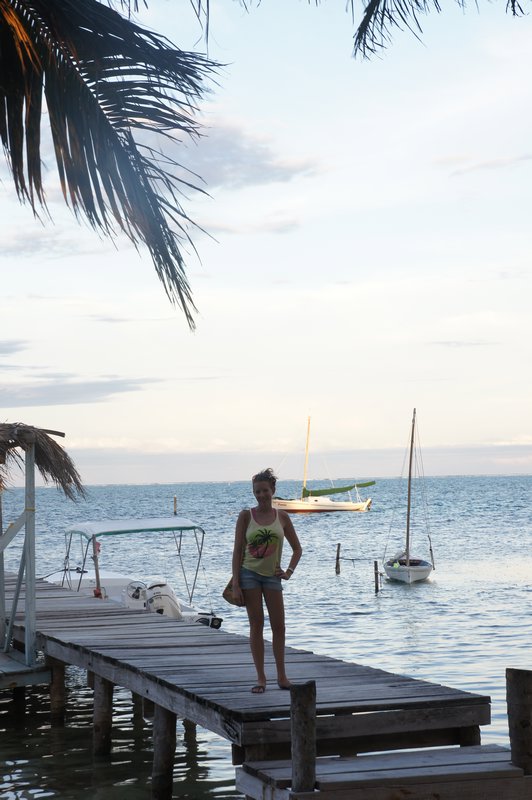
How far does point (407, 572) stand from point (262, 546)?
32.5m

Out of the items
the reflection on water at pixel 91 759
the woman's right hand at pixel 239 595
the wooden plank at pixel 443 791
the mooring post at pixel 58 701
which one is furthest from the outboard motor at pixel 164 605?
the wooden plank at pixel 443 791

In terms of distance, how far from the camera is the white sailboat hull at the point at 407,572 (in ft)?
130

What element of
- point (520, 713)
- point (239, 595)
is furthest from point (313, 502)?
point (520, 713)

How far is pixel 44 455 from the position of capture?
12805 millimetres

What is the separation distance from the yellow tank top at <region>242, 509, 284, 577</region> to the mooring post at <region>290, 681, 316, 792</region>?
1.52 metres

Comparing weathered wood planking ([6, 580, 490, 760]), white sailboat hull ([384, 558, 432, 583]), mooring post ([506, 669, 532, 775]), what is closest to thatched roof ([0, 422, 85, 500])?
weathered wood planking ([6, 580, 490, 760])

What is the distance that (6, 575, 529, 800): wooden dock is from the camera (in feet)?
26.0

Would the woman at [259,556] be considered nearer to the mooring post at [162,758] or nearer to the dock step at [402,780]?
the dock step at [402,780]

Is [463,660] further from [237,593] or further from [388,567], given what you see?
[388,567]

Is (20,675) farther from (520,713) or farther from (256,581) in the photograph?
(520,713)

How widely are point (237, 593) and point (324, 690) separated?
1.59 m

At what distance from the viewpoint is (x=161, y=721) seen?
10.2m

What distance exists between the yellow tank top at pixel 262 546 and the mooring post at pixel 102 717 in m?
5.01

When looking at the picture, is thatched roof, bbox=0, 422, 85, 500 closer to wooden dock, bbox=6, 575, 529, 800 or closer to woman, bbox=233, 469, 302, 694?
wooden dock, bbox=6, 575, 529, 800
